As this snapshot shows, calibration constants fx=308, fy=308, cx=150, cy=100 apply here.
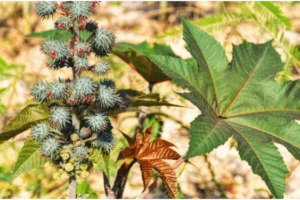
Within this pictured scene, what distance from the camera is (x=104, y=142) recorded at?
689 millimetres

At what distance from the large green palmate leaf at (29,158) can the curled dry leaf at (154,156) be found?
20cm

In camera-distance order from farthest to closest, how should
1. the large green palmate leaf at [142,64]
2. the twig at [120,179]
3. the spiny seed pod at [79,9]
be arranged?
1. the large green palmate leaf at [142,64]
2. the twig at [120,179]
3. the spiny seed pod at [79,9]

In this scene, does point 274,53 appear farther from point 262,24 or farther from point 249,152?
point 262,24

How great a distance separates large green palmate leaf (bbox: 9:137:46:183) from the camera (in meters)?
0.70

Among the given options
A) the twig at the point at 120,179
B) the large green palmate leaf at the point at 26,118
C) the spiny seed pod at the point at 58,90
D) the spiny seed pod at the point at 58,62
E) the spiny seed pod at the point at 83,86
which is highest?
the spiny seed pod at the point at 58,62

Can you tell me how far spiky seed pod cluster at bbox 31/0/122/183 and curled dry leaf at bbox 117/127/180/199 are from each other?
0.41 feet

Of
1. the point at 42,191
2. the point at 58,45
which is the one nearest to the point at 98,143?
the point at 58,45

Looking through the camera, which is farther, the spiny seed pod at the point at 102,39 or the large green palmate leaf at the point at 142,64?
the large green palmate leaf at the point at 142,64

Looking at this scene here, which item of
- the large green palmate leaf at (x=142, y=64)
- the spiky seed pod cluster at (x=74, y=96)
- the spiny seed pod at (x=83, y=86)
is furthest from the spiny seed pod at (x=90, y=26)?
the large green palmate leaf at (x=142, y=64)

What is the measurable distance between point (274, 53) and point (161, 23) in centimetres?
264

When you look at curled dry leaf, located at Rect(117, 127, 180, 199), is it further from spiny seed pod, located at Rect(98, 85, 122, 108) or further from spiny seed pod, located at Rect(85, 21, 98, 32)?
spiny seed pod, located at Rect(85, 21, 98, 32)

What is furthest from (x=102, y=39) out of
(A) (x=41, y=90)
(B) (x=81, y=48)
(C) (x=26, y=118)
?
(C) (x=26, y=118)

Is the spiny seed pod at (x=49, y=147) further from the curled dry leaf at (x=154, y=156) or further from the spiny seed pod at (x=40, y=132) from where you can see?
the curled dry leaf at (x=154, y=156)

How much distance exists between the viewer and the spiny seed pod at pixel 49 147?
646 mm
